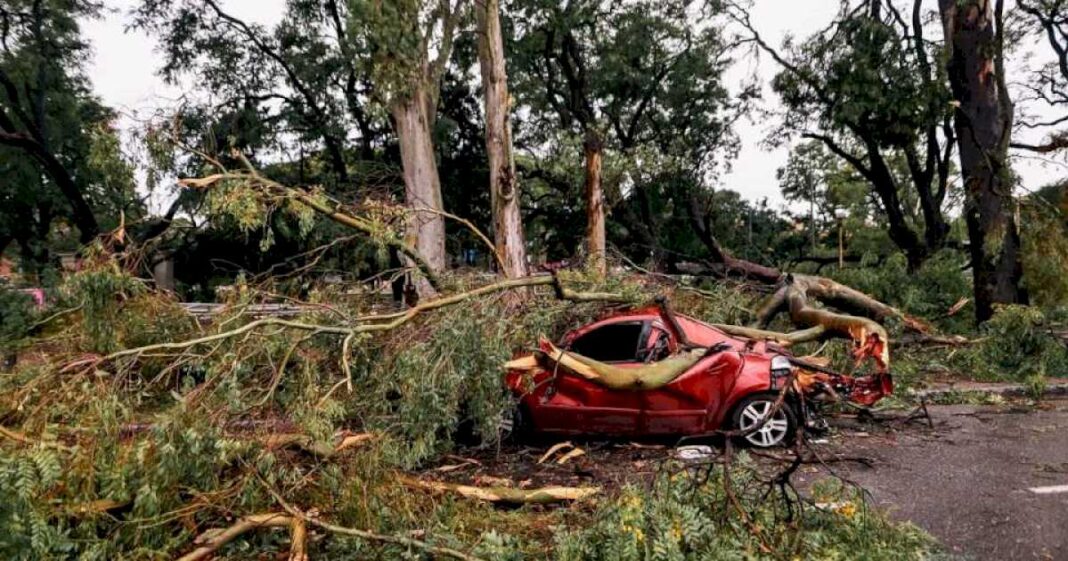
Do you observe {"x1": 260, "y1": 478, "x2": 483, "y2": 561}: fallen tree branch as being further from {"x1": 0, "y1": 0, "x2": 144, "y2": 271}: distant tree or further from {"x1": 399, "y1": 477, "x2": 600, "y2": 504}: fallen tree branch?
{"x1": 0, "y1": 0, "x2": 144, "y2": 271}: distant tree

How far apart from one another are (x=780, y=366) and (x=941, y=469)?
156 cm

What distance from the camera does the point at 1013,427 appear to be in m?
7.25

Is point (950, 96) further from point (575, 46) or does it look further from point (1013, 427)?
point (575, 46)

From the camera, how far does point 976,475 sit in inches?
219

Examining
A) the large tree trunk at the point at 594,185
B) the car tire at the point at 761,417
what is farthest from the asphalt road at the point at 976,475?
the large tree trunk at the point at 594,185

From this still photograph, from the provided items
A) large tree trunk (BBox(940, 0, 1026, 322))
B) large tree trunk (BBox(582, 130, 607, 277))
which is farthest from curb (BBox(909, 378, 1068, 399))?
large tree trunk (BBox(582, 130, 607, 277))

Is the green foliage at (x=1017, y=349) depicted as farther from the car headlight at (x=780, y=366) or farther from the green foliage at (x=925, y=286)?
the car headlight at (x=780, y=366)

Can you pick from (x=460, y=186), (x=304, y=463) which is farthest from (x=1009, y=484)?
(x=460, y=186)

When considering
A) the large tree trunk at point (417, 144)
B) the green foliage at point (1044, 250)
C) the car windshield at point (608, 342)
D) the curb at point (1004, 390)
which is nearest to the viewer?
the car windshield at point (608, 342)

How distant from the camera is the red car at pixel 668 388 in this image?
20.2 ft

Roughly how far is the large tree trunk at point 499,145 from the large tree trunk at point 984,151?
792 centimetres

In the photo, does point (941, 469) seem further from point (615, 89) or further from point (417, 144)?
point (615, 89)

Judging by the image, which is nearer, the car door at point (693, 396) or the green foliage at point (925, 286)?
the car door at point (693, 396)

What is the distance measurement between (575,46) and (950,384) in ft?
39.4
